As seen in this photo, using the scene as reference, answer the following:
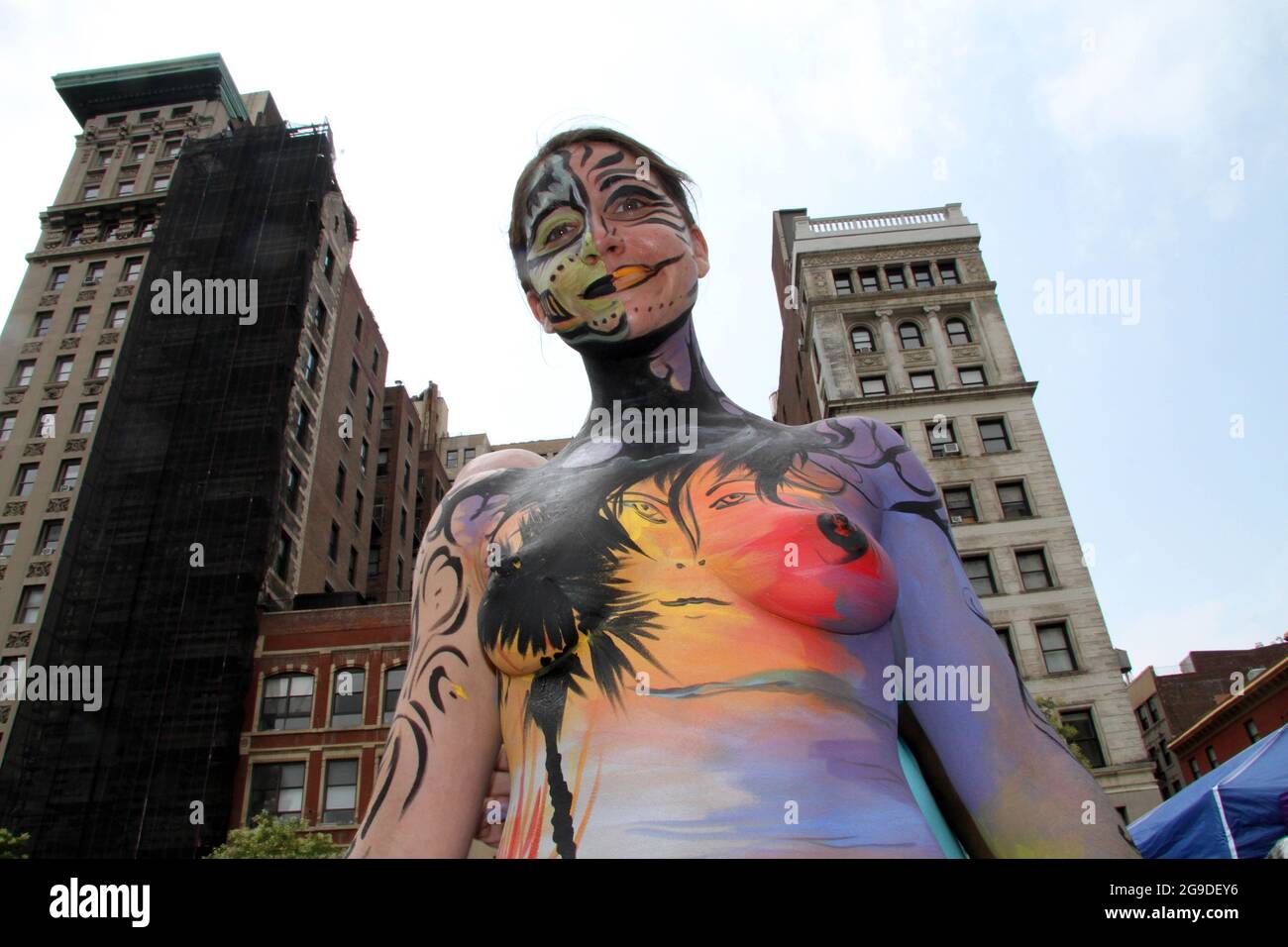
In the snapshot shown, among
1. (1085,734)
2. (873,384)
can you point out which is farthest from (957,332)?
(1085,734)

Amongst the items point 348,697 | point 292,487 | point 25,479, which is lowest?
point 348,697

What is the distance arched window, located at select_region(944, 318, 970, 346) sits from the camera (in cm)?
4219

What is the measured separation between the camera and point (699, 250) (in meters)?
3.56

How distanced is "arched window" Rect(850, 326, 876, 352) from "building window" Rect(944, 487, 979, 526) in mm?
8033

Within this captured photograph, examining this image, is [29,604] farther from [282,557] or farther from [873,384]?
[873,384]

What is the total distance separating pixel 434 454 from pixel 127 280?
23.2 meters

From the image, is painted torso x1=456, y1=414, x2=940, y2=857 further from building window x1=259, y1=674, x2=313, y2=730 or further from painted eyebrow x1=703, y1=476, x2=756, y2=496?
building window x1=259, y1=674, x2=313, y2=730

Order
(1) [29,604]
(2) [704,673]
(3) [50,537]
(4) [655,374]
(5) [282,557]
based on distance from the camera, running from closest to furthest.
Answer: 1. (2) [704,673]
2. (4) [655,374]
3. (5) [282,557]
4. (1) [29,604]
5. (3) [50,537]

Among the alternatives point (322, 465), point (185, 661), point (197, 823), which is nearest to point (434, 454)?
point (322, 465)

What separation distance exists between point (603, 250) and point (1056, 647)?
35744mm

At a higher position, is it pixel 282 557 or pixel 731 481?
pixel 282 557

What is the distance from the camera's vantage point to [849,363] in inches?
1635

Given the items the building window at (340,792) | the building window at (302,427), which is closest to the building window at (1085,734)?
the building window at (340,792)

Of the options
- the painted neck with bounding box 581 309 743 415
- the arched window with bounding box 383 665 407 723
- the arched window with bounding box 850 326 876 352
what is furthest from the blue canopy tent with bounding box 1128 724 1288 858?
the arched window with bounding box 850 326 876 352
